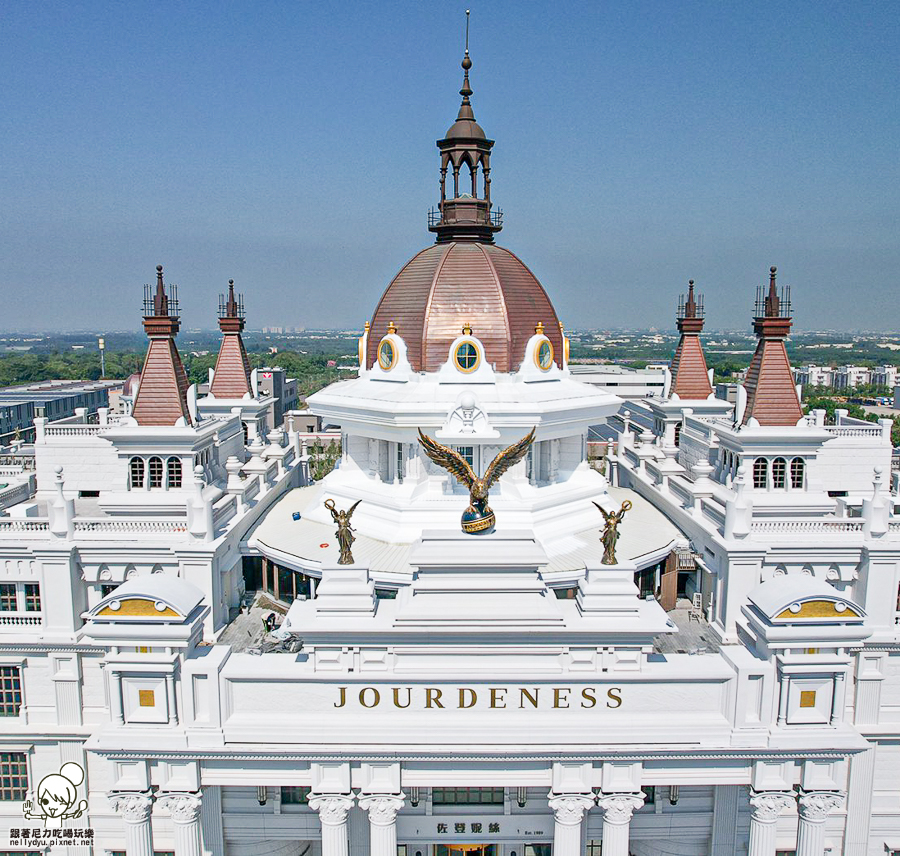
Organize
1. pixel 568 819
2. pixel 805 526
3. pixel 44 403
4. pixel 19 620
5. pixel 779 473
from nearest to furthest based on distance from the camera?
pixel 568 819
pixel 19 620
pixel 805 526
pixel 779 473
pixel 44 403

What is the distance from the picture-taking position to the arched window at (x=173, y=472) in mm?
29048

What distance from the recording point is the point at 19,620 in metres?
24.7

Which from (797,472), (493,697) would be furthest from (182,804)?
(797,472)

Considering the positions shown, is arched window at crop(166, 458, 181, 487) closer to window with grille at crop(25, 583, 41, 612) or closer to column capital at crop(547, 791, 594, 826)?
window with grille at crop(25, 583, 41, 612)

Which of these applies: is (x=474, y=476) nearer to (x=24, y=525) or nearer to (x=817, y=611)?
(x=817, y=611)

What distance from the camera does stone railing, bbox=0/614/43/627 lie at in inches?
967

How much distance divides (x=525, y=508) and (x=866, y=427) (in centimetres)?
1640

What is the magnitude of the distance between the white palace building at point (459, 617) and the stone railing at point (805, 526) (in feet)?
0.32

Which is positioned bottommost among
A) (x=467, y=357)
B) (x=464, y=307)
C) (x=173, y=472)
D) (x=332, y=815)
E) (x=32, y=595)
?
(x=332, y=815)

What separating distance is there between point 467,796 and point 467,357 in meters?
16.0

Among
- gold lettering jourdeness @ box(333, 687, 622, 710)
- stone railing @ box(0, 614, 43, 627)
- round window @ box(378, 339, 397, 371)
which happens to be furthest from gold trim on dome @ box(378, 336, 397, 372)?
stone railing @ box(0, 614, 43, 627)

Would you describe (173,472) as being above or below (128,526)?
above

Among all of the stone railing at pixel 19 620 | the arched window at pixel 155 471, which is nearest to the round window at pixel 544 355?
the arched window at pixel 155 471

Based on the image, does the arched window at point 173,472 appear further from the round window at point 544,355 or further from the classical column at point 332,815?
the round window at point 544,355
